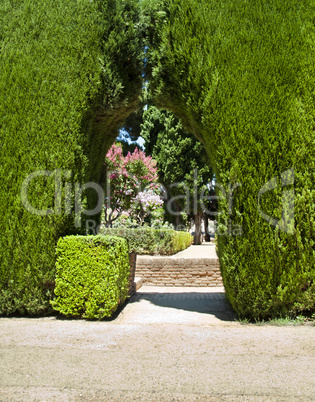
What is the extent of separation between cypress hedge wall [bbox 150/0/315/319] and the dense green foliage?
1792 cm

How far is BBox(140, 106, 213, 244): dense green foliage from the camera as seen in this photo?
23.7 m

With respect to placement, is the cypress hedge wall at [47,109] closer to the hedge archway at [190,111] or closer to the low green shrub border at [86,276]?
the hedge archway at [190,111]

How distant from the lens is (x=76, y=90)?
5633mm

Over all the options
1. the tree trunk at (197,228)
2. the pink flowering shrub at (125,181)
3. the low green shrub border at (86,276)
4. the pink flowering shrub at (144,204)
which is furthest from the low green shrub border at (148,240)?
the tree trunk at (197,228)

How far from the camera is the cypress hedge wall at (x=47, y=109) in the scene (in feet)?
17.8

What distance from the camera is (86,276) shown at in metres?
5.33

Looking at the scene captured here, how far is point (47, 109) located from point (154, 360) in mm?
4152

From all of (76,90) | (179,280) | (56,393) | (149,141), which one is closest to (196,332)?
(56,393)

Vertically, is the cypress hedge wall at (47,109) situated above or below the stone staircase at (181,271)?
above

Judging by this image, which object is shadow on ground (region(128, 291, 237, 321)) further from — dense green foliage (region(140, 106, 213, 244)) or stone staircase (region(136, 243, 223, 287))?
dense green foliage (region(140, 106, 213, 244))

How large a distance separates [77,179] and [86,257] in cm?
130

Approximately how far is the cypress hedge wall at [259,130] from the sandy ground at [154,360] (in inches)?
30.3

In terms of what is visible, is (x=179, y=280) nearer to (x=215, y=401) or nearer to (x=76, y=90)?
(x=76, y=90)

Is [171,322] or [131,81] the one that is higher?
[131,81]
